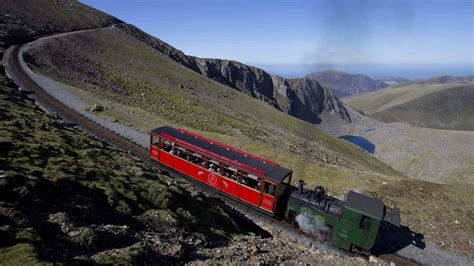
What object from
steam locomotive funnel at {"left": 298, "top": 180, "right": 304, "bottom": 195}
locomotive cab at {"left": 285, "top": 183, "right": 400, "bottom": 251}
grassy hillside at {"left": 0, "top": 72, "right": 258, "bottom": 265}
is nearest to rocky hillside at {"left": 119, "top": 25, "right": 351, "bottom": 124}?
grassy hillside at {"left": 0, "top": 72, "right": 258, "bottom": 265}

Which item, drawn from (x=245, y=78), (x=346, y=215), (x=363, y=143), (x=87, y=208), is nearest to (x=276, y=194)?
(x=346, y=215)

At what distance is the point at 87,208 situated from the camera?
13164mm

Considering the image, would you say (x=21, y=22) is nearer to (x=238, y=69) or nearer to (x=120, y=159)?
(x=120, y=159)

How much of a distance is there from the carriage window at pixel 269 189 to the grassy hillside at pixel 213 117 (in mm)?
9698

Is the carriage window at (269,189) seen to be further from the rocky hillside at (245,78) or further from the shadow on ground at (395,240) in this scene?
the rocky hillside at (245,78)

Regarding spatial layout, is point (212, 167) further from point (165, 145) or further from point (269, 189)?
point (165, 145)

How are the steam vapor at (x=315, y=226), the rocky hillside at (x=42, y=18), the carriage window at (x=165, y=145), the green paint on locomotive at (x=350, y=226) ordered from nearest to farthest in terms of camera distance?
the green paint on locomotive at (x=350, y=226)
the steam vapor at (x=315, y=226)
the carriage window at (x=165, y=145)
the rocky hillside at (x=42, y=18)

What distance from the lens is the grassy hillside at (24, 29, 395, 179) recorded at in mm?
46375

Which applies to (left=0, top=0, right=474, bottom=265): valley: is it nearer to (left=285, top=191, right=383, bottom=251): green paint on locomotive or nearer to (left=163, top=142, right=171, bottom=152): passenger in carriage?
(left=285, top=191, right=383, bottom=251): green paint on locomotive

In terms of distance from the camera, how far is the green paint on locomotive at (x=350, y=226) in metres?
17.7

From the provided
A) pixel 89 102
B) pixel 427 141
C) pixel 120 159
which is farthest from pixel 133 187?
pixel 427 141

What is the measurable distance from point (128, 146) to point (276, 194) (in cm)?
1663

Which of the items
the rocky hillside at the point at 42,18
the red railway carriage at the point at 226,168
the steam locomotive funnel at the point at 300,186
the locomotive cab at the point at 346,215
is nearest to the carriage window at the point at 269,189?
the red railway carriage at the point at 226,168

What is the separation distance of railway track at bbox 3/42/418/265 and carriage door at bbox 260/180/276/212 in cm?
104
